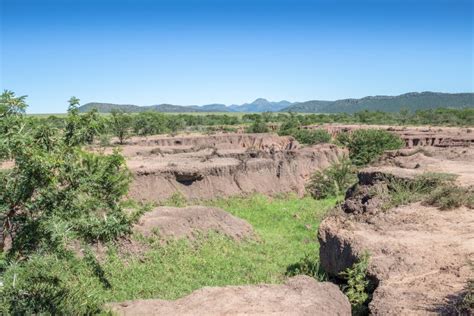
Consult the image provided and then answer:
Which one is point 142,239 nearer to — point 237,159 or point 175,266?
point 175,266

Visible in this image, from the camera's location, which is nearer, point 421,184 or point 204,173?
point 421,184

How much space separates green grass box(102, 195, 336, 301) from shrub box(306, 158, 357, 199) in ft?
22.1

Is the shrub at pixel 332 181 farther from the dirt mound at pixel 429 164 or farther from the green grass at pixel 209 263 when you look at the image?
the green grass at pixel 209 263

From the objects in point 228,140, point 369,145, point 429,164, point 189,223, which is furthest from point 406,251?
point 228,140

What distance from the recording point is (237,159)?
26766mm

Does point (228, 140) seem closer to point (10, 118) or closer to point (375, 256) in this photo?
point (375, 256)

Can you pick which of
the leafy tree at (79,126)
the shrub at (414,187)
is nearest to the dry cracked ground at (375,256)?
the shrub at (414,187)

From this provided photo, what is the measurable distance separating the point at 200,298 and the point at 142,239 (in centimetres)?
579

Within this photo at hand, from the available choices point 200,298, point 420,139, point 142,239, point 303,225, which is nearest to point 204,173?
point 303,225

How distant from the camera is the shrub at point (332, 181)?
24281 mm

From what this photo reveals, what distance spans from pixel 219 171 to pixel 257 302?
16385 mm

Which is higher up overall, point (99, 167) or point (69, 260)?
point (99, 167)

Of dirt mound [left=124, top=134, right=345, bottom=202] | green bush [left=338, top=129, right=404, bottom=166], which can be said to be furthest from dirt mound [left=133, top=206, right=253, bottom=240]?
green bush [left=338, top=129, right=404, bottom=166]

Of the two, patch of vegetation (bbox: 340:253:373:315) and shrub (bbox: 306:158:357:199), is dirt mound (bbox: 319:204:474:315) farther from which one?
shrub (bbox: 306:158:357:199)
